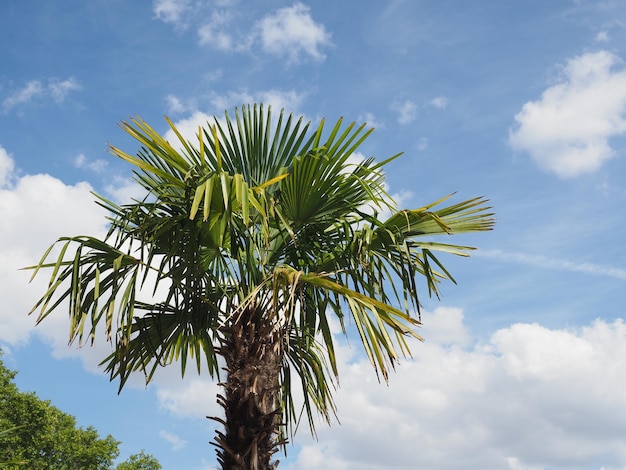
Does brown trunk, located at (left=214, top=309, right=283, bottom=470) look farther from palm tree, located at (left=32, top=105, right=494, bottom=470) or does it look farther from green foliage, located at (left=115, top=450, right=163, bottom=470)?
green foliage, located at (left=115, top=450, right=163, bottom=470)

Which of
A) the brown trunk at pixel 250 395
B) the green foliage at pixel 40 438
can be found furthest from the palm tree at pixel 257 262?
the green foliage at pixel 40 438

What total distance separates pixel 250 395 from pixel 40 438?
58.0 feet

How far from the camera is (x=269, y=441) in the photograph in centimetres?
619

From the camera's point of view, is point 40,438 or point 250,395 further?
point 40,438

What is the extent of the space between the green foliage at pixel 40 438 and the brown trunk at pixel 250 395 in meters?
15.9

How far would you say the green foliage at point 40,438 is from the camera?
2080cm

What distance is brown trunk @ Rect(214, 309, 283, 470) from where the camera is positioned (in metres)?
6.09

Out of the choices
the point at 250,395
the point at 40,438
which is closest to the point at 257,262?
the point at 250,395

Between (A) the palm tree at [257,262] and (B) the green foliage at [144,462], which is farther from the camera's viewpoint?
(B) the green foliage at [144,462]

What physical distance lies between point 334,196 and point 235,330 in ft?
5.68

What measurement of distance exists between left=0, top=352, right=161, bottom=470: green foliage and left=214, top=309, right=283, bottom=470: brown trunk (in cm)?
1587

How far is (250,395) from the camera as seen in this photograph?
615 cm

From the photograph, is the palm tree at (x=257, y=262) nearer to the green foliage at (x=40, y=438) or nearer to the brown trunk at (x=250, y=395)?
the brown trunk at (x=250, y=395)

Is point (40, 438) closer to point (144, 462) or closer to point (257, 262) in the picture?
point (144, 462)
